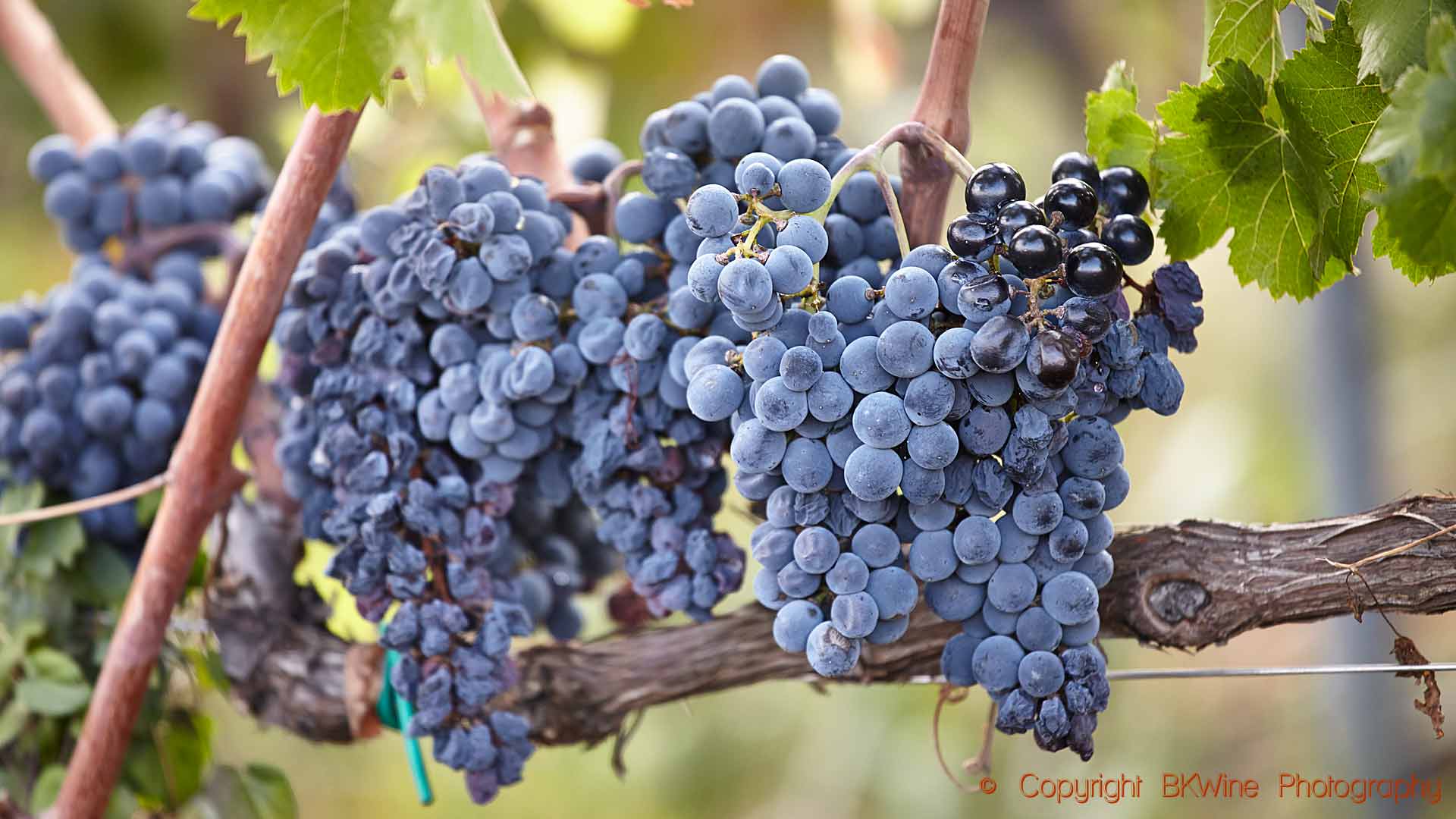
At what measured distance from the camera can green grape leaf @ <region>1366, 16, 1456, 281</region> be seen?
0.41 metres

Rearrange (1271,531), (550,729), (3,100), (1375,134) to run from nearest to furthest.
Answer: (1375,134) < (1271,531) < (550,729) < (3,100)

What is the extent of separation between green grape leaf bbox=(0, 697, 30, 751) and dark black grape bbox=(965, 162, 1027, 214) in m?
0.75

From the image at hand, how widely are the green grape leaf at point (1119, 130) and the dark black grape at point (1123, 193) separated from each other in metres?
0.06

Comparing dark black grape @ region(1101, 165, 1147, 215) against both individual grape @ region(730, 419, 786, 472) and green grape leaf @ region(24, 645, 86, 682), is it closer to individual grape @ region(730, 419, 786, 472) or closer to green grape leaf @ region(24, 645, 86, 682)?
individual grape @ region(730, 419, 786, 472)

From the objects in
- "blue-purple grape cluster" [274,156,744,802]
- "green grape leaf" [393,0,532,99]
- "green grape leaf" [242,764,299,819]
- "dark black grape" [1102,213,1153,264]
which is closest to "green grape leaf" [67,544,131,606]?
"green grape leaf" [242,764,299,819]

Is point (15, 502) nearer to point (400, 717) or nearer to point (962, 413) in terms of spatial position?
point (400, 717)

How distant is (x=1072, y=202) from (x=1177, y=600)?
233 millimetres

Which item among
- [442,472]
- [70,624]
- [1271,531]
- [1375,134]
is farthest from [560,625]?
[1375,134]

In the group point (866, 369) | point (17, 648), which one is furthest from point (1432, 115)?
point (17, 648)

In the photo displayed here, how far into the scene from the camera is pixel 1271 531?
0.57 metres

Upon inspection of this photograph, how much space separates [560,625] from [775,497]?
39cm

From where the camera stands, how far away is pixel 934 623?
62 centimetres

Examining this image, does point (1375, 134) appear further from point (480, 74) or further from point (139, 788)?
point (139, 788)

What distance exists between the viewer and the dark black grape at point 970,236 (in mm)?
455
